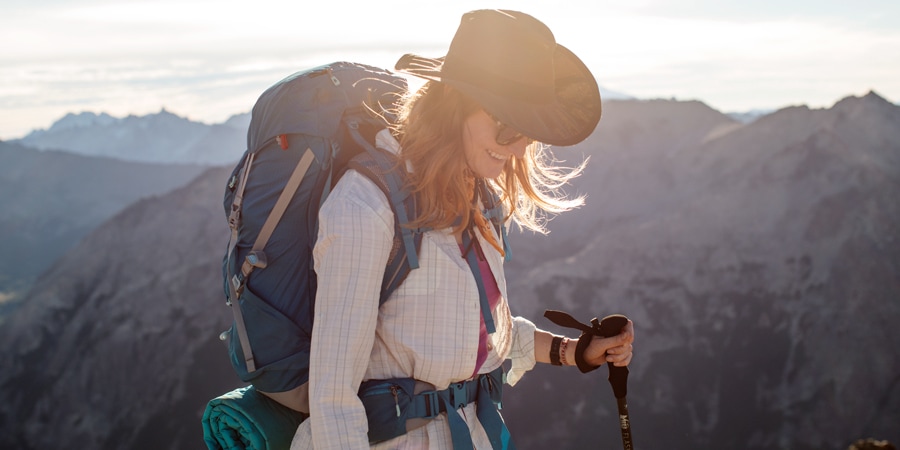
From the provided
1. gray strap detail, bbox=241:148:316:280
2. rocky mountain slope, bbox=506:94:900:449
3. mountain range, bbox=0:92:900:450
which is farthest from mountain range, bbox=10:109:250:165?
gray strap detail, bbox=241:148:316:280

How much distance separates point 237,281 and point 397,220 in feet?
1.74

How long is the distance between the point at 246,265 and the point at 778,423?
11500 millimetres

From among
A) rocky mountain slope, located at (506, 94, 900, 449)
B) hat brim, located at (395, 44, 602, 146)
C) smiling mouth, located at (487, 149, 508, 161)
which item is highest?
hat brim, located at (395, 44, 602, 146)

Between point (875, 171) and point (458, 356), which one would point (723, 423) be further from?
point (458, 356)

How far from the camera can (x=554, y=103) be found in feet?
7.01

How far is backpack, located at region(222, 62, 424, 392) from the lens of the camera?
82.4 inches

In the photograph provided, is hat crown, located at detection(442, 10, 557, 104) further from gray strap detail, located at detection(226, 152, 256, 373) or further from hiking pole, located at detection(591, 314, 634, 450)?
hiking pole, located at detection(591, 314, 634, 450)

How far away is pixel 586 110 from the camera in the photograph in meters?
2.21

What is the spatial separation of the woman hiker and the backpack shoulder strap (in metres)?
0.02

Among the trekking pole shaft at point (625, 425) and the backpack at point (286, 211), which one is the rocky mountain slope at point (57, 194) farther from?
the trekking pole shaft at point (625, 425)

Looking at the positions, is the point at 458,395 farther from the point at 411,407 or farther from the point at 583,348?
the point at 583,348

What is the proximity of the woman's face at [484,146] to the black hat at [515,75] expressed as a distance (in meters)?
0.08

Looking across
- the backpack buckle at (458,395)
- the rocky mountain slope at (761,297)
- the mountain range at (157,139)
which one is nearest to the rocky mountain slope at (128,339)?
the rocky mountain slope at (761,297)

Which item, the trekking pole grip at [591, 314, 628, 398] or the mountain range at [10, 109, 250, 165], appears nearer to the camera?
the trekking pole grip at [591, 314, 628, 398]
